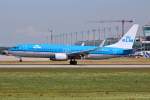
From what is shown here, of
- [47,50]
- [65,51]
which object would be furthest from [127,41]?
[47,50]

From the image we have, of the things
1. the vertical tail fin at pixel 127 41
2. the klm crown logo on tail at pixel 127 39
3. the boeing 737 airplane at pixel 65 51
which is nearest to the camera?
the boeing 737 airplane at pixel 65 51

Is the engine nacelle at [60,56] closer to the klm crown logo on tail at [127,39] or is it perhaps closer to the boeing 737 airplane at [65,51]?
the boeing 737 airplane at [65,51]

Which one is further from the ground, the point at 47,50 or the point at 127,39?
the point at 127,39

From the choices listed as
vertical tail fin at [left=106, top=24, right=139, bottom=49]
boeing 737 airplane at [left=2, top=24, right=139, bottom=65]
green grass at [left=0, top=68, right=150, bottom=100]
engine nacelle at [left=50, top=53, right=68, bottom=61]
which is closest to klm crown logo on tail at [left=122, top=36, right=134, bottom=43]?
vertical tail fin at [left=106, top=24, right=139, bottom=49]

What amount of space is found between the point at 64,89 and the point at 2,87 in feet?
14.3

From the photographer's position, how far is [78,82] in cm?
3841

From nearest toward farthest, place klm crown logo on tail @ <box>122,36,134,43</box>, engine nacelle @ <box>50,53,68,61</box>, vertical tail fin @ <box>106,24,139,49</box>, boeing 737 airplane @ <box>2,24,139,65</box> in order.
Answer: engine nacelle @ <box>50,53,68,61</box> → boeing 737 airplane @ <box>2,24,139,65</box> → vertical tail fin @ <box>106,24,139,49</box> → klm crown logo on tail @ <box>122,36,134,43</box>

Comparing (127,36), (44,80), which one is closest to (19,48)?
(127,36)

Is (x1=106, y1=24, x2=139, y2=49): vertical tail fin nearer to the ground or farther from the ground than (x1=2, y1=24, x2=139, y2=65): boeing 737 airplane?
farther from the ground

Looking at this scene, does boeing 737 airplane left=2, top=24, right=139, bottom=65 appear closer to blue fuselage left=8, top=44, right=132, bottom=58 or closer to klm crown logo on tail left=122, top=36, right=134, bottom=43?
blue fuselage left=8, top=44, right=132, bottom=58

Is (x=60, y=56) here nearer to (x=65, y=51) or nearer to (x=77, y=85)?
(x=65, y=51)

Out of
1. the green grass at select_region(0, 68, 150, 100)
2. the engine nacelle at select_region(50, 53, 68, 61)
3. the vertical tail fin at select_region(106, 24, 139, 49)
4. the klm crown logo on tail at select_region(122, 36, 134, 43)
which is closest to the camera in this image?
the green grass at select_region(0, 68, 150, 100)

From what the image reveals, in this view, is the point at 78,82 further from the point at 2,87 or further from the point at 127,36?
the point at 127,36

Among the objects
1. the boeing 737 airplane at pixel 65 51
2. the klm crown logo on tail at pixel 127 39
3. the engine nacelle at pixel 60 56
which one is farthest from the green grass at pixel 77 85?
the klm crown logo on tail at pixel 127 39
